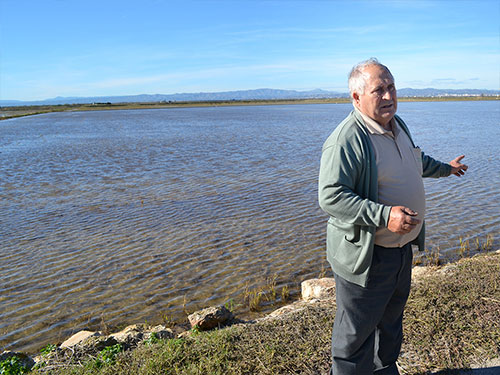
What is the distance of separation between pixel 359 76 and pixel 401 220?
0.95 metres

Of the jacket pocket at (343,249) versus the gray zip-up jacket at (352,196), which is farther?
the jacket pocket at (343,249)

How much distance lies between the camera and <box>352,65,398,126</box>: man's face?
8.86ft

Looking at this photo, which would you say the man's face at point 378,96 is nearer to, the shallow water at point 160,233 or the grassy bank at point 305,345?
the grassy bank at point 305,345

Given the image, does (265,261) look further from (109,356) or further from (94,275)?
(109,356)

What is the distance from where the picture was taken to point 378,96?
2719 mm

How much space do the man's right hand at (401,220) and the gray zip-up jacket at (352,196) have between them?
0.03m

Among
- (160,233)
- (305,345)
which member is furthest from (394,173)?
(160,233)

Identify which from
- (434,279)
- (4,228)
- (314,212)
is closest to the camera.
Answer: (434,279)

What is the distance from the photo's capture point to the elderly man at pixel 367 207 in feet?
8.65

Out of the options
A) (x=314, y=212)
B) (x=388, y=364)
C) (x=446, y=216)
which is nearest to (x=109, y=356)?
(x=388, y=364)

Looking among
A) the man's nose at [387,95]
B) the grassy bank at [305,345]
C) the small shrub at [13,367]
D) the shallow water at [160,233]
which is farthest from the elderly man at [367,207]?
the shallow water at [160,233]

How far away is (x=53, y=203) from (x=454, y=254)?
1033 cm

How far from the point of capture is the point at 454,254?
8148mm

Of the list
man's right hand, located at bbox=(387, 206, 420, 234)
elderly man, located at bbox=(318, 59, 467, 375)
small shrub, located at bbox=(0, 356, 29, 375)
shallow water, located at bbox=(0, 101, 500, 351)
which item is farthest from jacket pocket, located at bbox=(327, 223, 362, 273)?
shallow water, located at bbox=(0, 101, 500, 351)
